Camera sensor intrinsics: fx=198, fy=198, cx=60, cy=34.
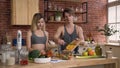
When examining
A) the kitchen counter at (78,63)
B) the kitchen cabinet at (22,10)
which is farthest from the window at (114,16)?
the kitchen counter at (78,63)

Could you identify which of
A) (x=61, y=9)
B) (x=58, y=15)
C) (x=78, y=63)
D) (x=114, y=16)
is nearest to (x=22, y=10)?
(x=58, y=15)

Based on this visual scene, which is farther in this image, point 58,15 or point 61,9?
point 61,9

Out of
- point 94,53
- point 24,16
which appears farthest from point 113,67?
point 24,16

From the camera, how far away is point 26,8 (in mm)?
5227

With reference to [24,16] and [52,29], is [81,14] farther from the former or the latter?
[24,16]

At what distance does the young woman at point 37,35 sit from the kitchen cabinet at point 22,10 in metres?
2.15

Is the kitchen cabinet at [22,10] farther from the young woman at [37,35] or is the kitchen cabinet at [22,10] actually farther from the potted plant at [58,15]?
the young woman at [37,35]

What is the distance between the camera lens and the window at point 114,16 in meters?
6.09

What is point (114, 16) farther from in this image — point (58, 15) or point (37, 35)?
point (37, 35)

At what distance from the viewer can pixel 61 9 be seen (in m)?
5.91

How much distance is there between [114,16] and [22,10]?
9.59 ft

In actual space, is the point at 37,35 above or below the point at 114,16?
below

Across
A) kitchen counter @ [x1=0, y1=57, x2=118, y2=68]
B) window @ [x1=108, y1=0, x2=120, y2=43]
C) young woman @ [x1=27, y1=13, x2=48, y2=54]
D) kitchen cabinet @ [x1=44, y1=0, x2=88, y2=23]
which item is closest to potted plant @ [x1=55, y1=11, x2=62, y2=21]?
kitchen cabinet @ [x1=44, y1=0, x2=88, y2=23]

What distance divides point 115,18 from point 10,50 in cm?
457
